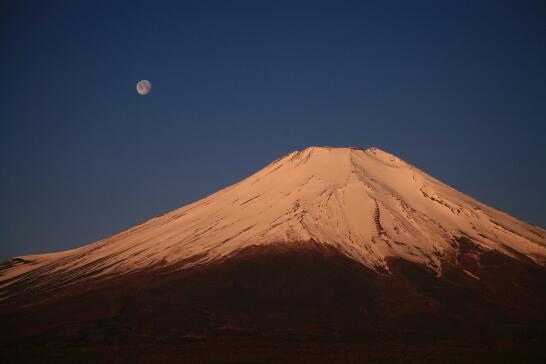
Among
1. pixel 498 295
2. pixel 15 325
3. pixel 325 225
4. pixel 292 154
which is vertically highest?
pixel 292 154

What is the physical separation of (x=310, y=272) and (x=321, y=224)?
38.8 feet

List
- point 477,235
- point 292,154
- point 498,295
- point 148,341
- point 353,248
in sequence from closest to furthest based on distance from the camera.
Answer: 1. point 148,341
2. point 498,295
3. point 353,248
4. point 477,235
5. point 292,154

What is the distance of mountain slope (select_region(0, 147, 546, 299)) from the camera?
289ft

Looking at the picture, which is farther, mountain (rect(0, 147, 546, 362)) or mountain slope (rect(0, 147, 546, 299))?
mountain slope (rect(0, 147, 546, 299))

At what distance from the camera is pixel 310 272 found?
80500mm

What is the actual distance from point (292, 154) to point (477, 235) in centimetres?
3598

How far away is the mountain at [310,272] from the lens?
70.7 metres

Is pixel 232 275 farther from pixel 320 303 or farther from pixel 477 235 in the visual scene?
pixel 477 235

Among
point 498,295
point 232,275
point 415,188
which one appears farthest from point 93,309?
point 415,188

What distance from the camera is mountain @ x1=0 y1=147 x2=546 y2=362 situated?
70688 millimetres

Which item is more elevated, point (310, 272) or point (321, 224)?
point (321, 224)

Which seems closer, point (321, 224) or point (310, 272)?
point (310, 272)

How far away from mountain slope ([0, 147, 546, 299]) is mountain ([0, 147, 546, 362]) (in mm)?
296

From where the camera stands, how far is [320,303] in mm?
74812
